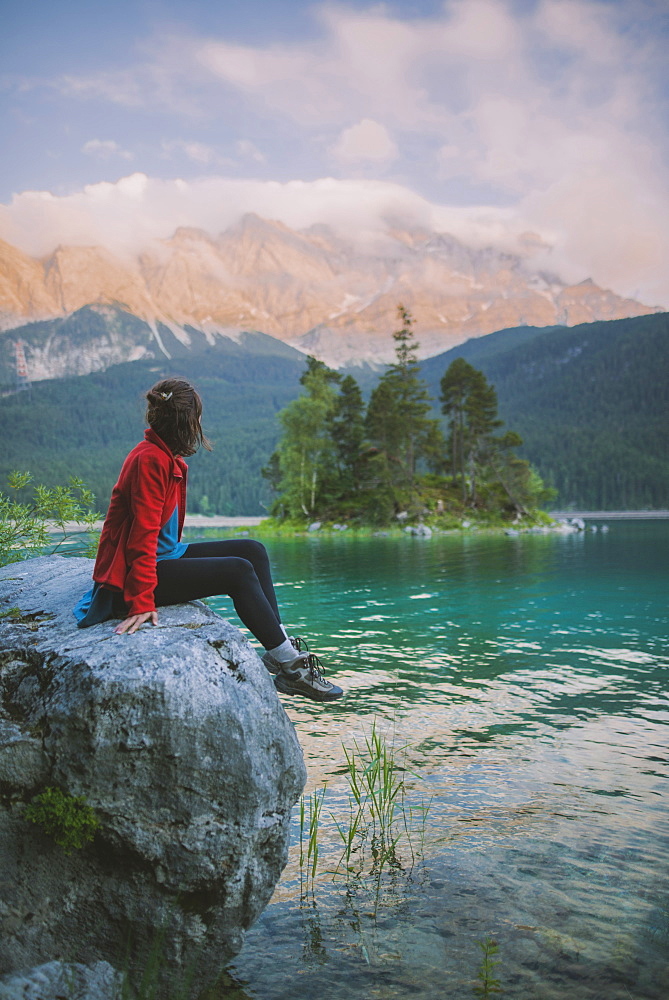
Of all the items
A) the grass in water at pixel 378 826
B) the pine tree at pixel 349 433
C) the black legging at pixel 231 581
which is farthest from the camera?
the pine tree at pixel 349 433

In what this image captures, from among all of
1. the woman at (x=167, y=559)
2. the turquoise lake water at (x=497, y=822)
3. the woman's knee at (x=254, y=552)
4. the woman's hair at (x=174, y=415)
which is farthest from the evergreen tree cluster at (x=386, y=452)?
the woman's hair at (x=174, y=415)

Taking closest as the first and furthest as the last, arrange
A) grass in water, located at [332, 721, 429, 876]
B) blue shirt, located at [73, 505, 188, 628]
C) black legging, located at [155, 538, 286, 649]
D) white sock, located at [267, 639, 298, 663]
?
1. blue shirt, located at [73, 505, 188, 628]
2. black legging, located at [155, 538, 286, 649]
3. white sock, located at [267, 639, 298, 663]
4. grass in water, located at [332, 721, 429, 876]

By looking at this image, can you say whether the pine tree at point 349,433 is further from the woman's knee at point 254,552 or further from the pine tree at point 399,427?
the woman's knee at point 254,552

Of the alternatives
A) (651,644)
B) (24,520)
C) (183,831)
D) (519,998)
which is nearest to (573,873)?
(519,998)

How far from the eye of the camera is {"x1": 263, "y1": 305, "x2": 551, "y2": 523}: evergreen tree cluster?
6906 cm

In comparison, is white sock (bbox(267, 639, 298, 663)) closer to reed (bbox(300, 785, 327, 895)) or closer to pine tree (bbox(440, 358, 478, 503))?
reed (bbox(300, 785, 327, 895))

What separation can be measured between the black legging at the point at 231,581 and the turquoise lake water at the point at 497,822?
6.76 feet

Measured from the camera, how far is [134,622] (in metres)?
4.34

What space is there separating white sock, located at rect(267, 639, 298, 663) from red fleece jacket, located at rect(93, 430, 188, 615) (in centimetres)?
122

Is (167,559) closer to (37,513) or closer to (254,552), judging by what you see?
(254,552)

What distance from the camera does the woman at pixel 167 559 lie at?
451cm

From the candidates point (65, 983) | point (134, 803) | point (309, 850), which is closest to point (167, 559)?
point (134, 803)

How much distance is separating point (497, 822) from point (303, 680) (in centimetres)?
246

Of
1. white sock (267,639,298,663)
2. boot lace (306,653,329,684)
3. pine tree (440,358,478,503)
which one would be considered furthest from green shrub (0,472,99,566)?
pine tree (440,358,478,503)
